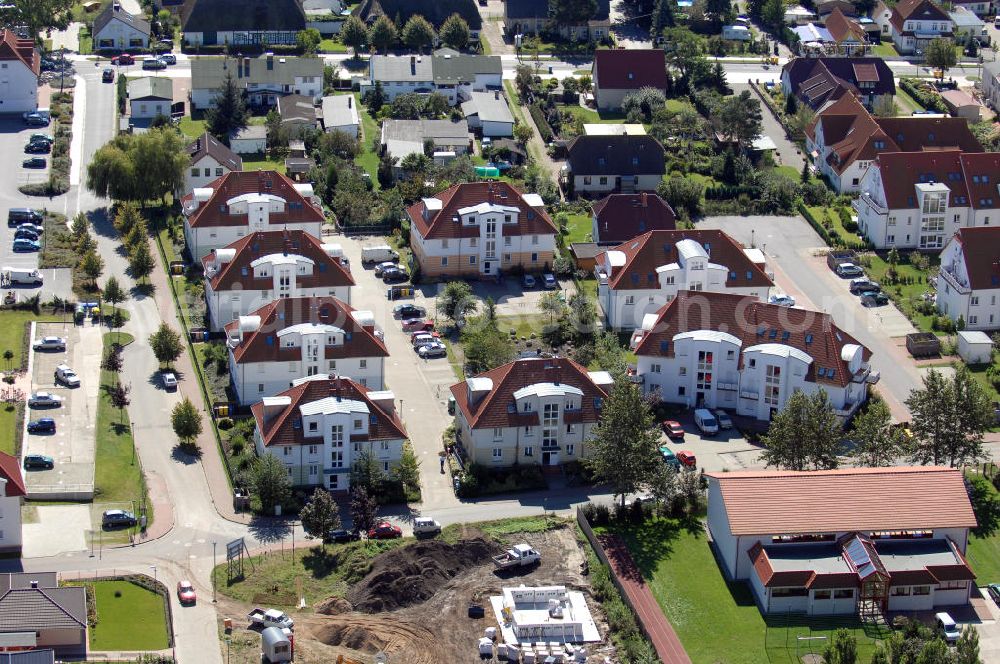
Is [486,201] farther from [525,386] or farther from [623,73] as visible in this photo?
[623,73]

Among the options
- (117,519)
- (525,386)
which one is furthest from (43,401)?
(525,386)

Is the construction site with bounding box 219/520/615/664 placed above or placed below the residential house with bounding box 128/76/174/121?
below

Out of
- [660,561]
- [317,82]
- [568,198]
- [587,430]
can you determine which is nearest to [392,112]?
Answer: [317,82]

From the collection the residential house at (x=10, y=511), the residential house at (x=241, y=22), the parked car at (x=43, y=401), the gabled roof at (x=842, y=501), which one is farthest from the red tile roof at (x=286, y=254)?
the residential house at (x=241, y=22)

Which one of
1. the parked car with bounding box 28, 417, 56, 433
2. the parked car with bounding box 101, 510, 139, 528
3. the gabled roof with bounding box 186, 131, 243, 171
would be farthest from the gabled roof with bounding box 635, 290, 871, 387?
the gabled roof with bounding box 186, 131, 243, 171

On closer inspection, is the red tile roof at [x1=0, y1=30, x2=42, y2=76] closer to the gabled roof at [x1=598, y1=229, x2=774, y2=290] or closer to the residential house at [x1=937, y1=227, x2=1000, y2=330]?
the gabled roof at [x1=598, y1=229, x2=774, y2=290]
